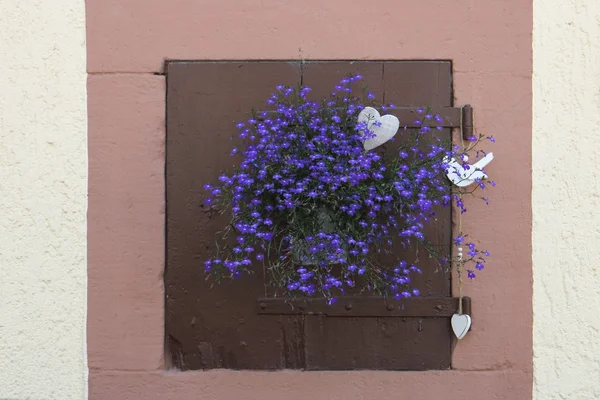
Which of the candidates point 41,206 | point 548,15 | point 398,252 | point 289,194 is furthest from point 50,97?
point 548,15

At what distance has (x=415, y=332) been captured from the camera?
3189 millimetres

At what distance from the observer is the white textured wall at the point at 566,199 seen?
10.4 ft

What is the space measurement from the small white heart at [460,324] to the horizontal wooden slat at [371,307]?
26 millimetres

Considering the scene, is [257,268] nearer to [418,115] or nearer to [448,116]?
[418,115]

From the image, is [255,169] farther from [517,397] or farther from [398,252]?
[517,397]

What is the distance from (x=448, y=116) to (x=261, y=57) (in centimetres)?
88

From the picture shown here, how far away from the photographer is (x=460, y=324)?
3154 mm

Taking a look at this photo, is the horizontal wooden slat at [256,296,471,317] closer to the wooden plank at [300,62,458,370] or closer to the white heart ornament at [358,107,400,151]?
the wooden plank at [300,62,458,370]

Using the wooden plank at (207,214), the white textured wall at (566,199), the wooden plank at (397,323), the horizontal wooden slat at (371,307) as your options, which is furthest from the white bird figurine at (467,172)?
the wooden plank at (207,214)

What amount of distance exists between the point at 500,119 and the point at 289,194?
1082mm

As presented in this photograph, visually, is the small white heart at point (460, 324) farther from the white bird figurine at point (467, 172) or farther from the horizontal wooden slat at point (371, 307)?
the white bird figurine at point (467, 172)

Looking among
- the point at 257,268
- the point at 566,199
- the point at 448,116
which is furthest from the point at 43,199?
the point at 566,199

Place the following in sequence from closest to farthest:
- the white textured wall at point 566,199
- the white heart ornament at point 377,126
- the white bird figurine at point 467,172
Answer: the white heart ornament at point 377,126 → the white bird figurine at point 467,172 → the white textured wall at point 566,199

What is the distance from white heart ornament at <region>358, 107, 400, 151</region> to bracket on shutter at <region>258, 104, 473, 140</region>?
0.64ft
